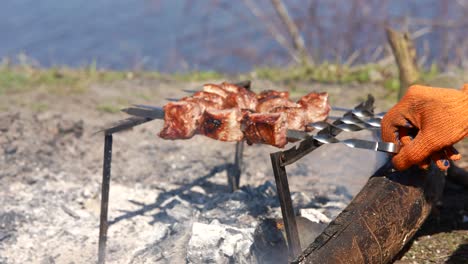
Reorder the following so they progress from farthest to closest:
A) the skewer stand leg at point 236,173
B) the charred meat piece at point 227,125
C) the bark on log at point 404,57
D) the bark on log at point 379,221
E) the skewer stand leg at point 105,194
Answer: the bark on log at point 404,57 → the skewer stand leg at point 236,173 → the skewer stand leg at point 105,194 → the charred meat piece at point 227,125 → the bark on log at point 379,221

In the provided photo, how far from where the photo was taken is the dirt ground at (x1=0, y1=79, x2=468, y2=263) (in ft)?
14.0

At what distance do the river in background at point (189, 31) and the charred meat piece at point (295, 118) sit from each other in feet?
27.7

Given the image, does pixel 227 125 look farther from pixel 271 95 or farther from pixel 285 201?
pixel 285 201

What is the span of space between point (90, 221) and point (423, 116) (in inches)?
114

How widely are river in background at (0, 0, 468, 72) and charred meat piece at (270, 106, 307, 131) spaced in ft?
27.7

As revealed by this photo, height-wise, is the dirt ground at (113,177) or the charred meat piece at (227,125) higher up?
the charred meat piece at (227,125)

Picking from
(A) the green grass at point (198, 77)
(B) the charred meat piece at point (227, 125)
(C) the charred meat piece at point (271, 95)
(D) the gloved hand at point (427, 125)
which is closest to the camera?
(D) the gloved hand at point (427, 125)

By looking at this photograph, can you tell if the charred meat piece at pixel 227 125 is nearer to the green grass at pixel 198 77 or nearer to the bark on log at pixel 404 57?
the bark on log at pixel 404 57

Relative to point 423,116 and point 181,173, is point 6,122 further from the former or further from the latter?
point 423,116

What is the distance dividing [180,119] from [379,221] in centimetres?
143

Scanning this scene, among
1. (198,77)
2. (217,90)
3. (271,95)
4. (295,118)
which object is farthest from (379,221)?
(198,77)

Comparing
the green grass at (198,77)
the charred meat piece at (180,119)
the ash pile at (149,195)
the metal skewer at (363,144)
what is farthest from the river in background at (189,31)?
the metal skewer at (363,144)

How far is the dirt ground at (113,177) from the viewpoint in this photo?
14.0ft

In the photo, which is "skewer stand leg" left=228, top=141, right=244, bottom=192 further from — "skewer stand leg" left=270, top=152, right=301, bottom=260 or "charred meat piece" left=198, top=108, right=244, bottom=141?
"skewer stand leg" left=270, top=152, right=301, bottom=260
